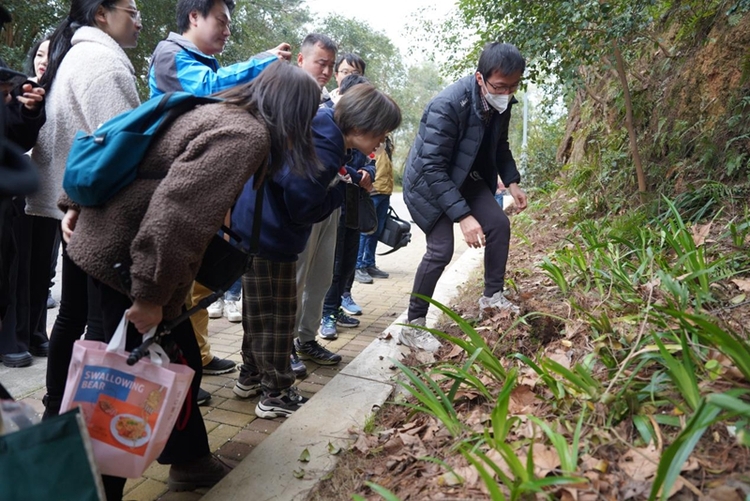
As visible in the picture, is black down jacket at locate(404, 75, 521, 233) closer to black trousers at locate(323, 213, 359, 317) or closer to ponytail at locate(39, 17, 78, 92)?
black trousers at locate(323, 213, 359, 317)

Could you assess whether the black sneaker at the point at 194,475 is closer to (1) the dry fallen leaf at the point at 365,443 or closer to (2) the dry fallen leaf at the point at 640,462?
(1) the dry fallen leaf at the point at 365,443

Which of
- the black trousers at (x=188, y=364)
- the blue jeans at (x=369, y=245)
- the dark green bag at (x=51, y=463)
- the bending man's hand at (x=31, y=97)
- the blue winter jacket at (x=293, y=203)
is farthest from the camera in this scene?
the blue jeans at (x=369, y=245)

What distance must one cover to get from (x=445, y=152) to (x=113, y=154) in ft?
6.93

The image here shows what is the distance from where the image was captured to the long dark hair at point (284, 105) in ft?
6.83

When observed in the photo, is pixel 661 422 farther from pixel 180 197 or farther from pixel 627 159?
pixel 627 159

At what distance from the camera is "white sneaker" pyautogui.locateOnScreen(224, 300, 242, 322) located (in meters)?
4.58

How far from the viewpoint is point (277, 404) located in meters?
2.95

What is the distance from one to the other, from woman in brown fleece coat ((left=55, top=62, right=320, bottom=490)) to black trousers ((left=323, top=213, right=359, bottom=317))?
234cm

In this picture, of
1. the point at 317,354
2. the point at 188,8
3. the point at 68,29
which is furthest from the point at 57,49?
the point at 317,354

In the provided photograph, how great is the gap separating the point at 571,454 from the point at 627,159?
4.83 meters

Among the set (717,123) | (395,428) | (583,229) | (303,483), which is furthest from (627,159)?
(303,483)

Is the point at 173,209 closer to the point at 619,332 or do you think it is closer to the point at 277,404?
the point at 277,404

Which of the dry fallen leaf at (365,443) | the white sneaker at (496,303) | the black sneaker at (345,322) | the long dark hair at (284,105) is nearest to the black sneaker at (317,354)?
the black sneaker at (345,322)

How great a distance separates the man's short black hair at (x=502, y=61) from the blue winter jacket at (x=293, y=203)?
43.4 inches
